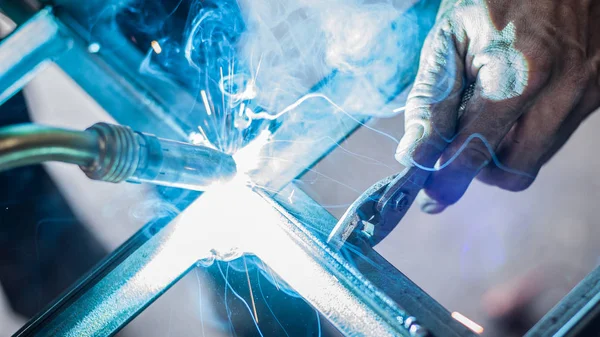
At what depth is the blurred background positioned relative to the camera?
3.60 feet

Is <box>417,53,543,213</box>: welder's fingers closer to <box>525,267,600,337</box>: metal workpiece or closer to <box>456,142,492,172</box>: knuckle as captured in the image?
<box>456,142,492,172</box>: knuckle

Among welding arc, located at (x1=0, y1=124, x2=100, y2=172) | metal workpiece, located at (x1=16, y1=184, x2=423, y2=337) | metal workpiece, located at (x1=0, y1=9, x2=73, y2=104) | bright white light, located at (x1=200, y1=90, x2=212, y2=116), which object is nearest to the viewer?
welding arc, located at (x1=0, y1=124, x2=100, y2=172)

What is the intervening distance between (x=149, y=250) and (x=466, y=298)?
80cm

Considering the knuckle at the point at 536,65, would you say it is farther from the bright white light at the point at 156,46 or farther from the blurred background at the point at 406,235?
the bright white light at the point at 156,46

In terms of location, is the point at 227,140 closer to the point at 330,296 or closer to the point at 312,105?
the point at 312,105

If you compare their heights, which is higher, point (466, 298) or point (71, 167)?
point (71, 167)

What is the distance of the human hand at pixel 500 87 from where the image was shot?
1164 millimetres

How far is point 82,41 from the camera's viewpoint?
1.32 m

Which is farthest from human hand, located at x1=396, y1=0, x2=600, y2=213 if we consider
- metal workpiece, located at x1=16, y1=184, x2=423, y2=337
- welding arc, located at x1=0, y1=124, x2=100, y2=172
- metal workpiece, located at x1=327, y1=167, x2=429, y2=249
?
welding arc, located at x1=0, y1=124, x2=100, y2=172

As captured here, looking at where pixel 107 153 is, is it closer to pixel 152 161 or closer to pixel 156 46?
pixel 152 161

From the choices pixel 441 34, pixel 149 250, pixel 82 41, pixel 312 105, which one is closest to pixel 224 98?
pixel 312 105

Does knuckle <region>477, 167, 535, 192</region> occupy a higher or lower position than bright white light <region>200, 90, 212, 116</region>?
lower

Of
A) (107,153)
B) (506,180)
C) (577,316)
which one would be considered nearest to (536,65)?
(506,180)

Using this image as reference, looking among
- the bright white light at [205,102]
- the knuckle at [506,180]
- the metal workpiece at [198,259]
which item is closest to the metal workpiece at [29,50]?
the bright white light at [205,102]
